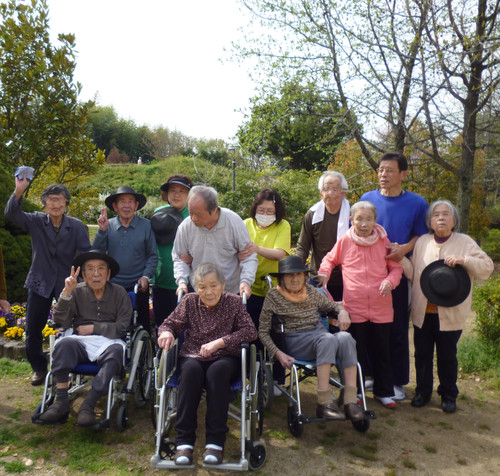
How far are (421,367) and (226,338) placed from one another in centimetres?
179

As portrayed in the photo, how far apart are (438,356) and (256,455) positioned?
1742 millimetres

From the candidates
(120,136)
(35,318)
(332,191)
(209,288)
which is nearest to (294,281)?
(209,288)

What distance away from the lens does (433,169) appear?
32.6 ft

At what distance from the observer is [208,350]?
2887mm

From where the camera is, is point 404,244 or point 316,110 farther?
point 316,110

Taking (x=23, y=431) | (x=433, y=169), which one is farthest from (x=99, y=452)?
(x=433, y=169)

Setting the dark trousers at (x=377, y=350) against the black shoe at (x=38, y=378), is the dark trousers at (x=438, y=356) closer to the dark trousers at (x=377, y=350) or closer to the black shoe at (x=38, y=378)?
the dark trousers at (x=377, y=350)

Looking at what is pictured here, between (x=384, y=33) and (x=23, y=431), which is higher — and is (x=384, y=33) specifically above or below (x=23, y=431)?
above

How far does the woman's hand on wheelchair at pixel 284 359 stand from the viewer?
3097 mm

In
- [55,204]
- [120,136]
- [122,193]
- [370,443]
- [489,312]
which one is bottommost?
[370,443]

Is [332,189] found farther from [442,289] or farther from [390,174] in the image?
[442,289]

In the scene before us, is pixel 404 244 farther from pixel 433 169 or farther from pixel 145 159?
pixel 145 159

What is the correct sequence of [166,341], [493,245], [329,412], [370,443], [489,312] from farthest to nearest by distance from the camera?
1. [493,245]
2. [489,312]
3. [370,443]
4. [329,412]
5. [166,341]

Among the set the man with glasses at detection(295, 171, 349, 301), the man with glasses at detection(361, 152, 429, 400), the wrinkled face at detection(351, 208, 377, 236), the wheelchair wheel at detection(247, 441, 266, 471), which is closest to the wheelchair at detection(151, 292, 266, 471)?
the wheelchair wheel at detection(247, 441, 266, 471)
